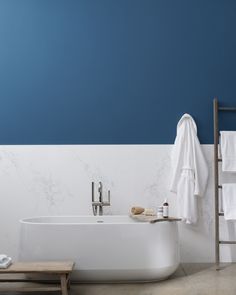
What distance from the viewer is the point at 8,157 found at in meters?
4.24

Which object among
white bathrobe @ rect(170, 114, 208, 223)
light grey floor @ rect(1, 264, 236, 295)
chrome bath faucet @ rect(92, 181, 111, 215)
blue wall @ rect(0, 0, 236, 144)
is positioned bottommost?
light grey floor @ rect(1, 264, 236, 295)

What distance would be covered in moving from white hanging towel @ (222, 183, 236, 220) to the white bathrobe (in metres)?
0.24

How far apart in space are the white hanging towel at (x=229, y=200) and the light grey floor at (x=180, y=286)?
1.76ft

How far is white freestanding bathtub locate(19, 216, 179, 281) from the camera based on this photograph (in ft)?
11.0

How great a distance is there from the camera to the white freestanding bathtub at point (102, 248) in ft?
11.0

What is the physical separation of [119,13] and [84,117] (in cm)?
114

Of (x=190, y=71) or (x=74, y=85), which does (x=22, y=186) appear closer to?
(x=74, y=85)

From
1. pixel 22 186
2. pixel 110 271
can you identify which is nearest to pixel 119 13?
pixel 22 186

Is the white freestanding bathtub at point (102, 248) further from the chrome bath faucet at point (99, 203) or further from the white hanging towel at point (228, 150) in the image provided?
the white hanging towel at point (228, 150)

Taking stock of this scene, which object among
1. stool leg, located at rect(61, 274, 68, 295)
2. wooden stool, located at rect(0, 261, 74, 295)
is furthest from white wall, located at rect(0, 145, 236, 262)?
stool leg, located at rect(61, 274, 68, 295)

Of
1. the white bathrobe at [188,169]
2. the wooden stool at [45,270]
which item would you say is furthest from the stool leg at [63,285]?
the white bathrobe at [188,169]

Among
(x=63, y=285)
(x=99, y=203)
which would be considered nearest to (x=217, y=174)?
(x=99, y=203)

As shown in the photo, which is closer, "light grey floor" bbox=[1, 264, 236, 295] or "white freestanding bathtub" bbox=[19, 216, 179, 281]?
"light grey floor" bbox=[1, 264, 236, 295]

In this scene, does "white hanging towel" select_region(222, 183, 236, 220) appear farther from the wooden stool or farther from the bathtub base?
the wooden stool
